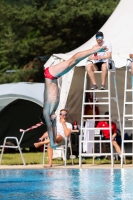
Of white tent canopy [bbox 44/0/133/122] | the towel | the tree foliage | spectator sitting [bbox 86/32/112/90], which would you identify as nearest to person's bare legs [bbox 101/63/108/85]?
spectator sitting [bbox 86/32/112/90]

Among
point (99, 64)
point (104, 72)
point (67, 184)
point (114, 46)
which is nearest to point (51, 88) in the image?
point (67, 184)

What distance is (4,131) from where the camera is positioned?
79.4 ft

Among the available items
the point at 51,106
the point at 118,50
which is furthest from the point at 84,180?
the point at 118,50

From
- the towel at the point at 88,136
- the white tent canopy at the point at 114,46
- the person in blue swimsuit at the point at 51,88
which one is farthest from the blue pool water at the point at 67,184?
the white tent canopy at the point at 114,46

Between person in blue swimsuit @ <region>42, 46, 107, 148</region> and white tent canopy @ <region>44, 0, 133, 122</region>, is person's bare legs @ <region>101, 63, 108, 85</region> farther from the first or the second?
person in blue swimsuit @ <region>42, 46, 107, 148</region>

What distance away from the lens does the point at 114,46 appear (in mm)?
17594

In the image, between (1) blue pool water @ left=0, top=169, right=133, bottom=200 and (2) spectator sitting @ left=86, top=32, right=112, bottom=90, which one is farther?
(2) spectator sitting @ left=86, top=32, right=112, bottom=90

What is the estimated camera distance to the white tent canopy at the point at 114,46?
56.5 feet

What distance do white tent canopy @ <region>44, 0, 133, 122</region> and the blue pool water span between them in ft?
11.6

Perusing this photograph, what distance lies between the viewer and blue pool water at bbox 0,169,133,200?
390 inches

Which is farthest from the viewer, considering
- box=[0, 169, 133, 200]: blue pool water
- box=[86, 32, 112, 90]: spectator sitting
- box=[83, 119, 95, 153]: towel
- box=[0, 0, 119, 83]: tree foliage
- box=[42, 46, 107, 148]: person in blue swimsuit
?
box=[0, 0, 119, 83]: tree foliage

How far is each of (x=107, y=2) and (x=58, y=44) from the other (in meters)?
3.76

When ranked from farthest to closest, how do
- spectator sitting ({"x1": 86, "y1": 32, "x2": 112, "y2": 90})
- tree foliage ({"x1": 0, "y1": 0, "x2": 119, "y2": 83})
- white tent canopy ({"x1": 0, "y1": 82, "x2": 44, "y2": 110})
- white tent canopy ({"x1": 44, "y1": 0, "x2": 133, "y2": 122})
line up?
1. tree foliage ({"x1": 0, "y1": 0, "x2": 119, "y2": 83})
2. white tent canopy ({"x1": 0, "y1": 82, "x2": 44, "y2": 110})
3. white tent canopy ({"x1": 44, "y1": 0, "x2": 133, "y2": 122})
4. spectator sitting ({"x1": 86, "y1": 32, "x2": 112, "y2": 90})

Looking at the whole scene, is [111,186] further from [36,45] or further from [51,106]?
[36,45]
